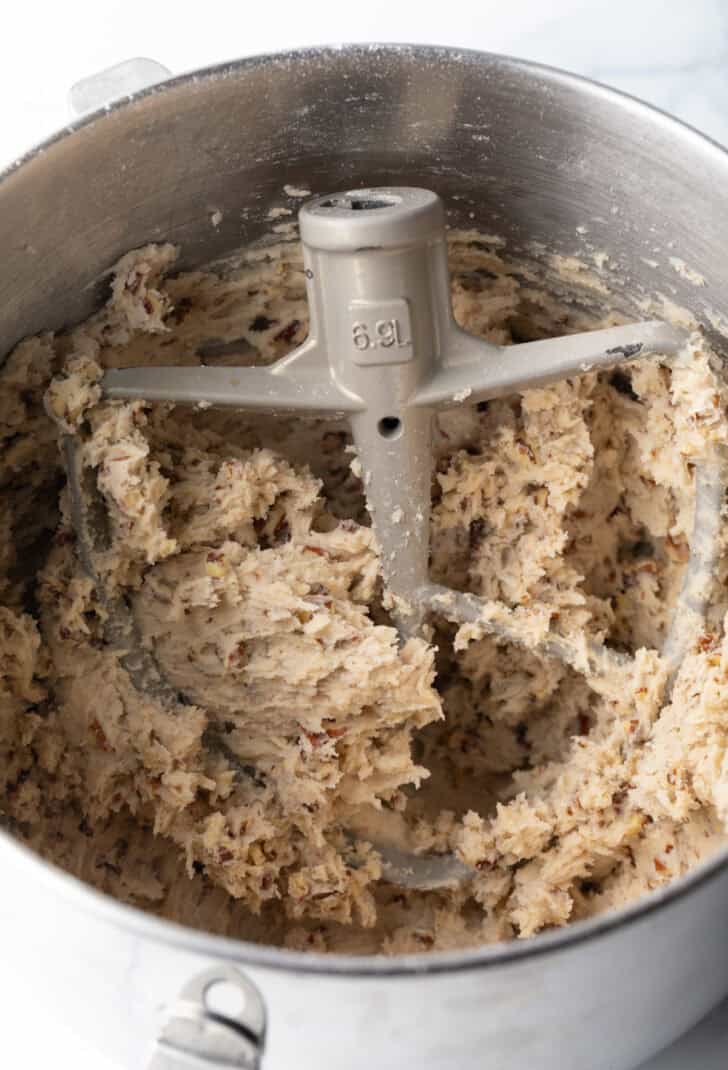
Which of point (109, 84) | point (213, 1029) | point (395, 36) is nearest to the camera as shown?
point (213, 1029)

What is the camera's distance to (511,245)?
1180mm

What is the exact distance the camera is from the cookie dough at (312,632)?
1.10 m

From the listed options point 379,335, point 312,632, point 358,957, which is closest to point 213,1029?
point 358,957

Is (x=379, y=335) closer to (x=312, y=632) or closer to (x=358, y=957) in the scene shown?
(x=312, y=632)

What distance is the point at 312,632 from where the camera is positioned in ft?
3.70

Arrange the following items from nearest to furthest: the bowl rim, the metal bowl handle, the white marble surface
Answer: the bowl rim → the metal bowl handle → the white marble surface

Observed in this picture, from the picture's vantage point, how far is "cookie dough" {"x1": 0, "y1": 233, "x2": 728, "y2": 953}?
1.10m

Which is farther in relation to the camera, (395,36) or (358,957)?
(395,36)

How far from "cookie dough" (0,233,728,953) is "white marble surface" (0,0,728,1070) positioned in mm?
370

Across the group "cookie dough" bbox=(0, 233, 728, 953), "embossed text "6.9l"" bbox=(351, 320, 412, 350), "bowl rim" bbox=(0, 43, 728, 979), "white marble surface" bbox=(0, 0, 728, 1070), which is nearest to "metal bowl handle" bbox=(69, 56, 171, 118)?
"cookie dough" bbox=(0, 233, 728, 953)

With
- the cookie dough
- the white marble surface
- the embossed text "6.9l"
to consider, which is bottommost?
the cookie dough

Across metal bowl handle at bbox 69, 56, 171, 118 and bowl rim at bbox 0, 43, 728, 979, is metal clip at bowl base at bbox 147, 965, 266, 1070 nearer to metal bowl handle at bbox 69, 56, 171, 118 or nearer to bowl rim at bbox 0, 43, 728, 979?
bowl rim at bbox 0, 43, 728, 979

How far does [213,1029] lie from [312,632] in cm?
47

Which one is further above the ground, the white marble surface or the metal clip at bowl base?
the white marble surface
